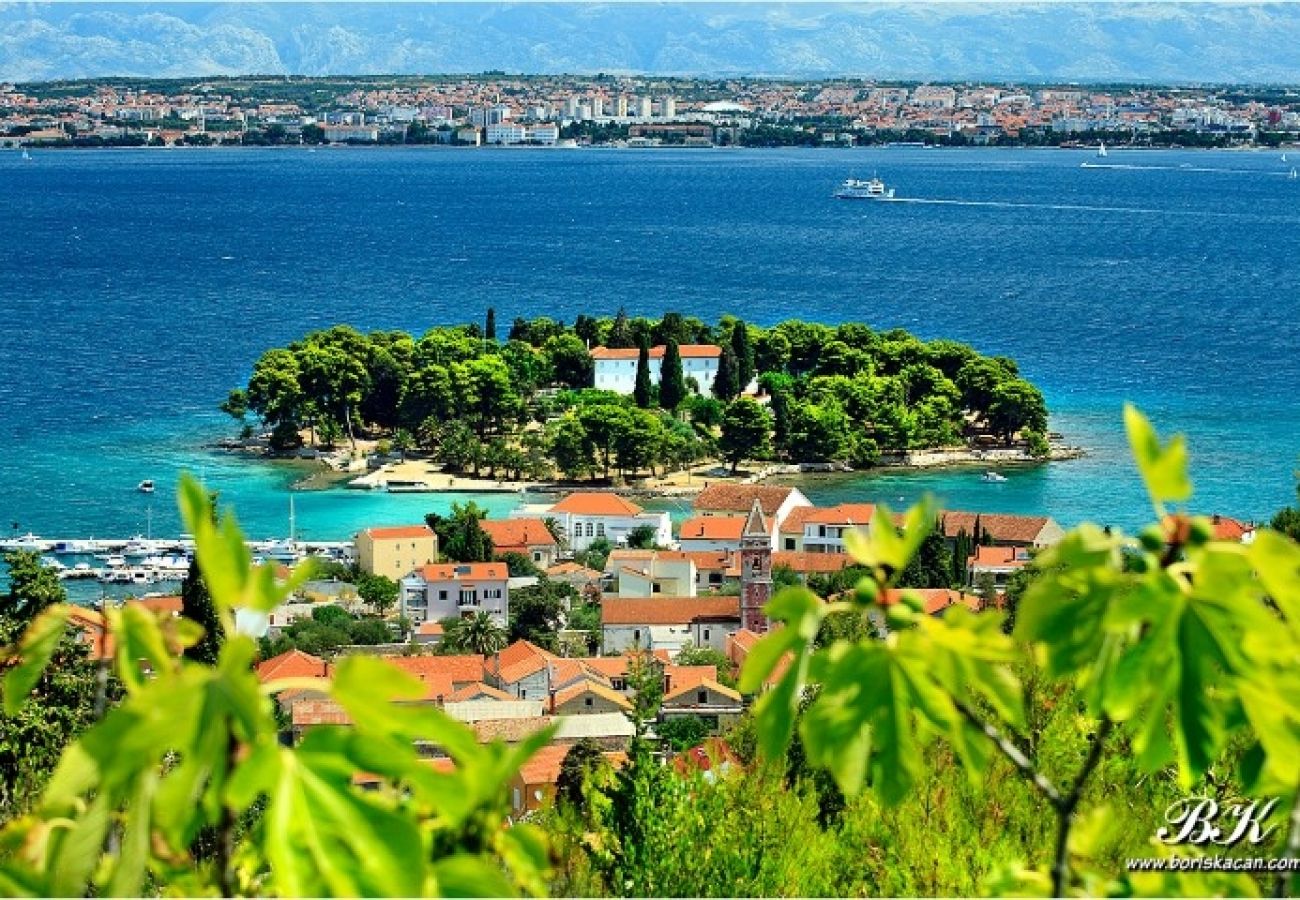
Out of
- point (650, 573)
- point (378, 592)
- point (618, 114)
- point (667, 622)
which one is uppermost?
point (667, 622)

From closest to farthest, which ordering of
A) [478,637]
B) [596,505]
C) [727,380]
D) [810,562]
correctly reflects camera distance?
[478,637] → [810,562] → [596,505] → [727,380]

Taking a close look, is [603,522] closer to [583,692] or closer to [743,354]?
[583,692]

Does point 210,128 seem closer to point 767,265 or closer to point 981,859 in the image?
point 767,265


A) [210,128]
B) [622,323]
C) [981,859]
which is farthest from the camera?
[210,128]

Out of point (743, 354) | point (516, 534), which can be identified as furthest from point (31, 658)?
point (743, 354)

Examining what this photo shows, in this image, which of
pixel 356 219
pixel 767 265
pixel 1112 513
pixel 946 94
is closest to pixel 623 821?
pixel 1112 513

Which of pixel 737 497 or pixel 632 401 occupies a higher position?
pixel 737 497

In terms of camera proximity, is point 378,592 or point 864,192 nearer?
point 378,592
